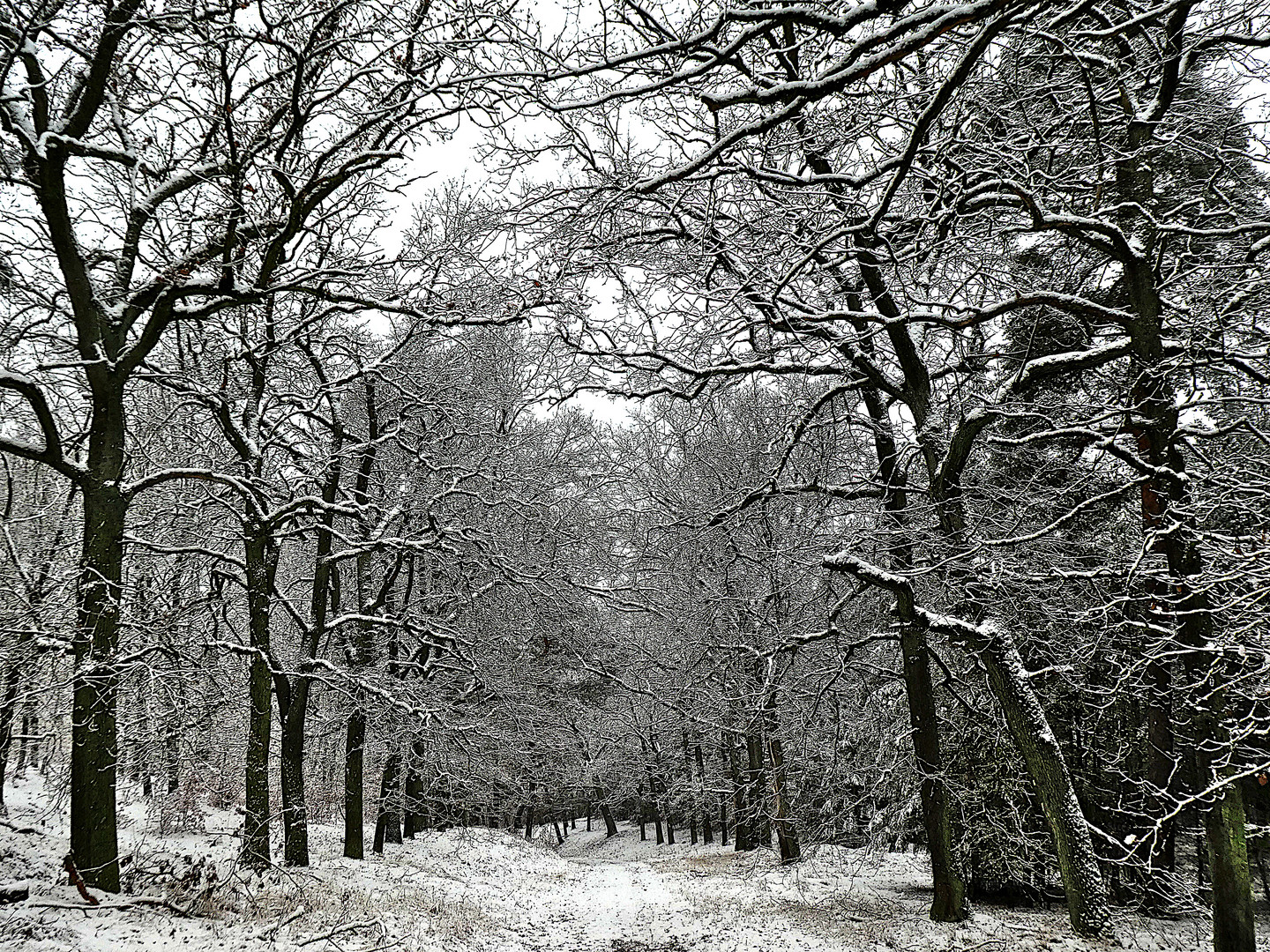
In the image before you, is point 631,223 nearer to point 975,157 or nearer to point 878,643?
point 975,157

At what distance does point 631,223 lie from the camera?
5617 millimetres

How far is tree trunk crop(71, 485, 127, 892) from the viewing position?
6.50 meters

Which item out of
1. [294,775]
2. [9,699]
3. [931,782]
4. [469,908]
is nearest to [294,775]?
[294,775]

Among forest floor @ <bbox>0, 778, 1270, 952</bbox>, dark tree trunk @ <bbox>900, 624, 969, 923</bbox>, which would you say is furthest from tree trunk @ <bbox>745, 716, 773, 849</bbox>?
dark tree trunk @ <bbox>900, 624, 969, 923</bbox>

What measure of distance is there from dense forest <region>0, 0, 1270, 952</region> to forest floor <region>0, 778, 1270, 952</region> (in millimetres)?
676

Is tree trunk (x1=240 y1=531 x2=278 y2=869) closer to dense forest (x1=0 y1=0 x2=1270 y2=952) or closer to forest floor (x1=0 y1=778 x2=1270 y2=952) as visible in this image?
dense forest (x1=0 y1=0 x2=1270 y2=952)

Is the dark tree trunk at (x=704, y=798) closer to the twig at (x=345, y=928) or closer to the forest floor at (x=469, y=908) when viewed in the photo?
the forest floor at (x=469, y=908)

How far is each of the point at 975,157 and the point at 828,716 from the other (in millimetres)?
10542

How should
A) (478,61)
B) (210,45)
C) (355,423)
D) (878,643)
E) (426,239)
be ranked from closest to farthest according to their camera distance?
(478,61), (210,45), (426,239), (878,643), (355,423)

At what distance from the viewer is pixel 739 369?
802cm

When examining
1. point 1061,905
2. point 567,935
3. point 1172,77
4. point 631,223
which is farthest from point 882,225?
point 1061,905

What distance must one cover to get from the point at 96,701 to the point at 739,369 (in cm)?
685

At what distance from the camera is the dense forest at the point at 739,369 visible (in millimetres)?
4773

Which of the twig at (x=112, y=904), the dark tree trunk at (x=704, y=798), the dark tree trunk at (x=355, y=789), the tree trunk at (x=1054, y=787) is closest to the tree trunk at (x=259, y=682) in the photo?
the dark tree trunk at (x=355, y=789)
